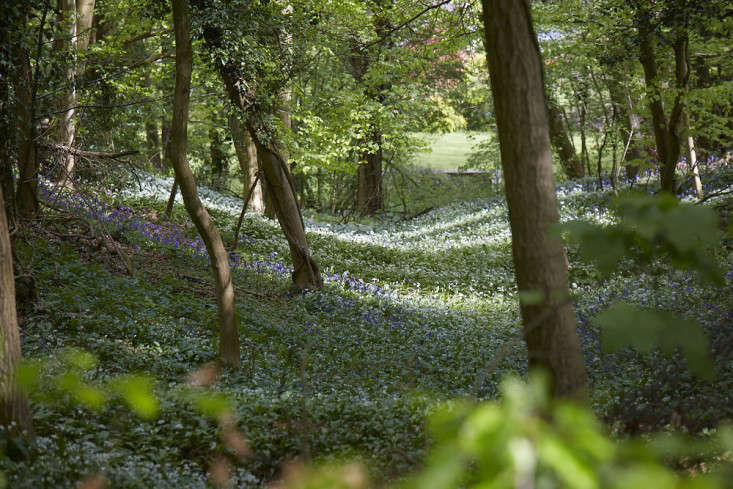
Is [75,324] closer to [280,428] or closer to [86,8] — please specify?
[280,428]

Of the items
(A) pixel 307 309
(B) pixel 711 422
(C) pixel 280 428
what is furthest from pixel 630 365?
(A) pixel 307 309

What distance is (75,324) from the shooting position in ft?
22.4

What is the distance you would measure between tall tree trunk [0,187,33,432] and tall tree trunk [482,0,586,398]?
2890 millimetres

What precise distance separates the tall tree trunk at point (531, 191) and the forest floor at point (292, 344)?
0.59 m

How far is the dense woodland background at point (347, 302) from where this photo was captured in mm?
1769

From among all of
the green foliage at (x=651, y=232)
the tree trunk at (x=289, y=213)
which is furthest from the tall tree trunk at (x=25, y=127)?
the green foliage at (x=651, y=232)

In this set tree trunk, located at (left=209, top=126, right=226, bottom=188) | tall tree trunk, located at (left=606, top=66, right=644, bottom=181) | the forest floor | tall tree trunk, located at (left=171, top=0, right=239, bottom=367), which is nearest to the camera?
the forest floor

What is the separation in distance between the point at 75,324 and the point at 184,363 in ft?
4.53

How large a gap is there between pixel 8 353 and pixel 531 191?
3.05 meters

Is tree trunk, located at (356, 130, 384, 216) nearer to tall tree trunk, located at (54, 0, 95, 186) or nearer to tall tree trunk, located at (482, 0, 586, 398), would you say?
tall tree trunk, located at (54, 0, 95, 186)

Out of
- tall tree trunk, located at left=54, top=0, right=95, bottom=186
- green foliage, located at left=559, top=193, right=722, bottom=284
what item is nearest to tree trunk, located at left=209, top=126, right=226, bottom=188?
tall tree trunk, located at left=54, top=0, right=95, bottom=186

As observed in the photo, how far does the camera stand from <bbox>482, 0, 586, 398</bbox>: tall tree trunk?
9.91 ft

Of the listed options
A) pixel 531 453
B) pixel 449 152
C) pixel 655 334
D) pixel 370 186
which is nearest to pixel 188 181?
pixel 655 334

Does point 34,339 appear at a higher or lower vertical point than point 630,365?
higher
